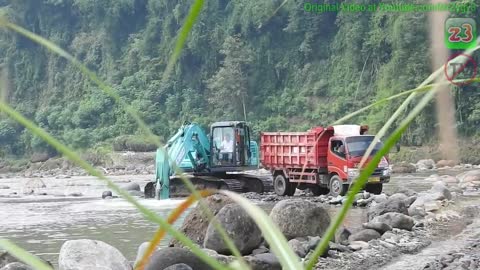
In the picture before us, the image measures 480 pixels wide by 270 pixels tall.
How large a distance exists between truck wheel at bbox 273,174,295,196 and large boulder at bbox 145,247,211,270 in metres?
10.7

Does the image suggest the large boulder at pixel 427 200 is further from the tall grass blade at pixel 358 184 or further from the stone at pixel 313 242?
the tall grass blade at pixel 358 184

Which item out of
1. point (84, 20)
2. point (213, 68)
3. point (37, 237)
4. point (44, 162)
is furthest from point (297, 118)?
point (37, 237)

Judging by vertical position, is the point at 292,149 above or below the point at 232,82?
below

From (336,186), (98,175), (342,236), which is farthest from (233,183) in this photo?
(98,175)

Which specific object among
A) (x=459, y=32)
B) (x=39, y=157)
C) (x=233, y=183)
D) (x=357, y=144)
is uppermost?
(x=459, y=32)

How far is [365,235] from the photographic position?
344 inches

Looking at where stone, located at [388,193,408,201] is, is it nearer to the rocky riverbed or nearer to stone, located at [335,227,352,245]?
the rocky riverbed

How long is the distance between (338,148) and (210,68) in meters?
39.8

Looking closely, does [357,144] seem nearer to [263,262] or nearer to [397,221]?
[397,221]

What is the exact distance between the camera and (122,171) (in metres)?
43.2

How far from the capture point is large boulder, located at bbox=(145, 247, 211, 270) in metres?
5.68

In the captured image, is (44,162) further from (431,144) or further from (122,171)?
(431,144)

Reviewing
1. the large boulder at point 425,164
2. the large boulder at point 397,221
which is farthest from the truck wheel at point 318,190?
the large boulder at point 425,164

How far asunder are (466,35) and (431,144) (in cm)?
3180
